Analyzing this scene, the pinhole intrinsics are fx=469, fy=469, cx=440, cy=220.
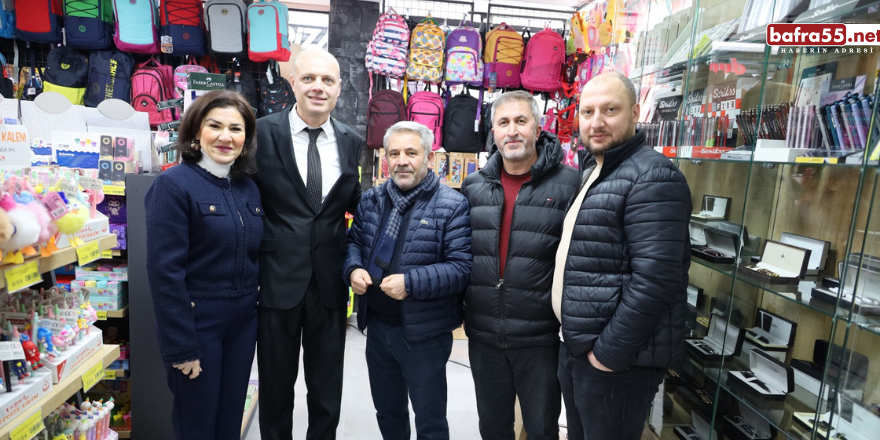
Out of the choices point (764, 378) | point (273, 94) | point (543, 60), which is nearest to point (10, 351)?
point (764, 378)

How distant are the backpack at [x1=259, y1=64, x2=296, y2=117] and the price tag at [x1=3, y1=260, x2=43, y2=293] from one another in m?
3.31

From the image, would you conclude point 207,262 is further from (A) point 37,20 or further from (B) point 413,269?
(A) point 37,20

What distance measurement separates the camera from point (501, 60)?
14.8 feet

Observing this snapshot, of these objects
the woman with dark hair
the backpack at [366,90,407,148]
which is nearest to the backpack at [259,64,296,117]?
the backpack at [366,90,407,148]

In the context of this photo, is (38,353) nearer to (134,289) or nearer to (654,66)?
(134,289)

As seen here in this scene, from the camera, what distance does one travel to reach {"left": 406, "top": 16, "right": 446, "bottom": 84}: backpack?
174 inches

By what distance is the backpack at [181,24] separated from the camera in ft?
13.1

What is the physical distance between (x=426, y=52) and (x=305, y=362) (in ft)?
10.6

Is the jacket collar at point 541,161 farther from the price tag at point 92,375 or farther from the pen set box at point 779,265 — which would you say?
the price tag at point 92,375

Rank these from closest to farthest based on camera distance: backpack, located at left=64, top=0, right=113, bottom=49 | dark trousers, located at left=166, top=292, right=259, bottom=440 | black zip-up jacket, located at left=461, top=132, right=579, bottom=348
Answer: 1. dark trousers, located at left=166, top=292, right=259, bottom=440
2. black zip-up jacket, located at left=461, top=132, right=579, bottom=348
3. backpack, located at left=64, top=0, right=113, bottom=49

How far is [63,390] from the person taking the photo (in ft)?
4.45

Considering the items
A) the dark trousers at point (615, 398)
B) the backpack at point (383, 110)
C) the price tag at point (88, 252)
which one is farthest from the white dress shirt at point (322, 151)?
the backpack at point (383, 110)

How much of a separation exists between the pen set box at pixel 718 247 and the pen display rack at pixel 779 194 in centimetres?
2

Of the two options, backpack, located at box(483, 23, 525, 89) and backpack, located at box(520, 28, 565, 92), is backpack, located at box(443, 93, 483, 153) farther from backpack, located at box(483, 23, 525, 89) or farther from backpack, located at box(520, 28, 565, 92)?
backpack, located at box(520, 28, 565, 92)
